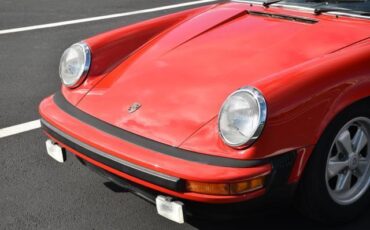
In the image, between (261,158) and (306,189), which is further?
(306,189)

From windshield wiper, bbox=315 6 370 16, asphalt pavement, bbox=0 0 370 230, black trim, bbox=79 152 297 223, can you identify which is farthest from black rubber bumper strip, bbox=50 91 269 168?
windshield wiper, bbox=315 6 370 16

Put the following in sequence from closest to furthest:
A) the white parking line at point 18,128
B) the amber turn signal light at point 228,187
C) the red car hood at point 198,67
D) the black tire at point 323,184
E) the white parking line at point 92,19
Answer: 1. the amber turn signal light at point 228,187
2. the black tire at point 323,184
3. the red car hood at point 198,67
4. the white parking line at point 18,128
5. the white parking line at point 92,19

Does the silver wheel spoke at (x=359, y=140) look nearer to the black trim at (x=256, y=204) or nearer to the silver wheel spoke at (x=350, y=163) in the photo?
the silver wheel spoke at (x=350, y=163)

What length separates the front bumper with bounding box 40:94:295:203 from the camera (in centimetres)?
235

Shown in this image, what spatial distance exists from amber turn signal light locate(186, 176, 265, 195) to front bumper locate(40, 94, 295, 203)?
2 centimetres

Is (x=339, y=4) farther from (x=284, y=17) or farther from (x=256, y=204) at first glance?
(x=256, y=204)

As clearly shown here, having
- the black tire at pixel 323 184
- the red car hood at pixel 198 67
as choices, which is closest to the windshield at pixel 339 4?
the red car hood at pixel 198 67

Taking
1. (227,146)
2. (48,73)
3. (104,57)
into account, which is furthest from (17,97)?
(227,146)

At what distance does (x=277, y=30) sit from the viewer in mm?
3203

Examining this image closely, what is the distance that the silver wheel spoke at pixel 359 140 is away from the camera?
286 cm

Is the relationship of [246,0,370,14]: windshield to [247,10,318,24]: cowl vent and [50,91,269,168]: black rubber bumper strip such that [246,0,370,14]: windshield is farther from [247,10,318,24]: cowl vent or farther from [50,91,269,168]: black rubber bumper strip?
[50,91,269,168]: black rubber bumper strip

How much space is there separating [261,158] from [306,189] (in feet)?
1.32

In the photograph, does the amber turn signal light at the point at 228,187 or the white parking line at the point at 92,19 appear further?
the white parking line at the point at 92,19

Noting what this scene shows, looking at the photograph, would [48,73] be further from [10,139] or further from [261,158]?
[261,158]
